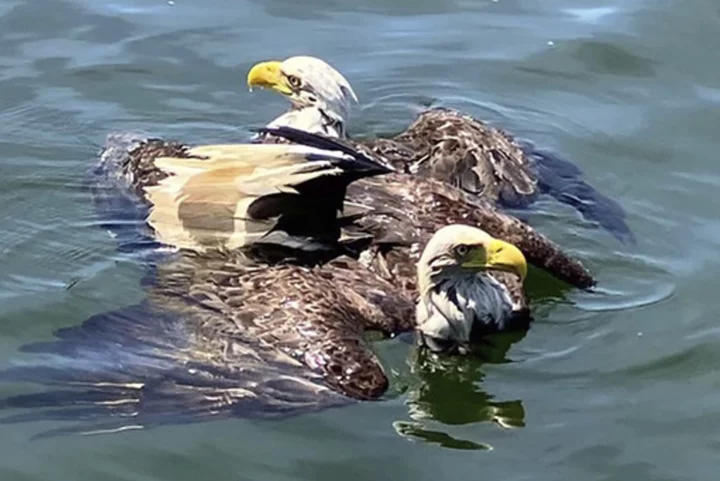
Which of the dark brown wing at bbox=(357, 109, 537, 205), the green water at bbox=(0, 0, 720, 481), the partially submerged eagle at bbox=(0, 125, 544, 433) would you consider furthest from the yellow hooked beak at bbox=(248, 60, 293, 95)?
the partially submerged eagle at bbox=(0, 125, 544, 433)

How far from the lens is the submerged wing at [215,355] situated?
27.2 ft

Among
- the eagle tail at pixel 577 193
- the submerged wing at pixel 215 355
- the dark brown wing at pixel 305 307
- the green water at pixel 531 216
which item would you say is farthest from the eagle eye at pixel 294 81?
the submerged wing at pixel 215 355

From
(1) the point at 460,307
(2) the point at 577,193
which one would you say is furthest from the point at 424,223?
(2) the point at 577,193

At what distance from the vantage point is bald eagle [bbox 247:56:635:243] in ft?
34.0

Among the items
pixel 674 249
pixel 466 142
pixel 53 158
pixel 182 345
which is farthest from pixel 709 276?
pixel 53 158

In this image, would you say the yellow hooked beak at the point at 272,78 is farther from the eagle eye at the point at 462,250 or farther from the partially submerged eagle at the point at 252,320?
the eagle eye at the point at 462,250

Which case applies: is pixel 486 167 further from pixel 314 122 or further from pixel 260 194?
pixel 260 194

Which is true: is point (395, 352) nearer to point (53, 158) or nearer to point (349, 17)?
point (53, 158)

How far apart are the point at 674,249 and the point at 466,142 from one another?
1.31 metres

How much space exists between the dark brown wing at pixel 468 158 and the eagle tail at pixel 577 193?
134mm

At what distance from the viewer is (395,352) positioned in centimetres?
904

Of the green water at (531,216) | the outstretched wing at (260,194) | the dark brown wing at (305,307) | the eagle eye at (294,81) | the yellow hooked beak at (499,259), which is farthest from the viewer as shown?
the eagle eye at (294,81)

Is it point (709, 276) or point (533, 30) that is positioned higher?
point (533, 30)

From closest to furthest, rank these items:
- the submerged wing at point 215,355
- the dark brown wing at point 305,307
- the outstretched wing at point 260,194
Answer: the submerged wing at point 215,355, the dark brown wing at point 305,307, the outstretched wing at point 260,194
